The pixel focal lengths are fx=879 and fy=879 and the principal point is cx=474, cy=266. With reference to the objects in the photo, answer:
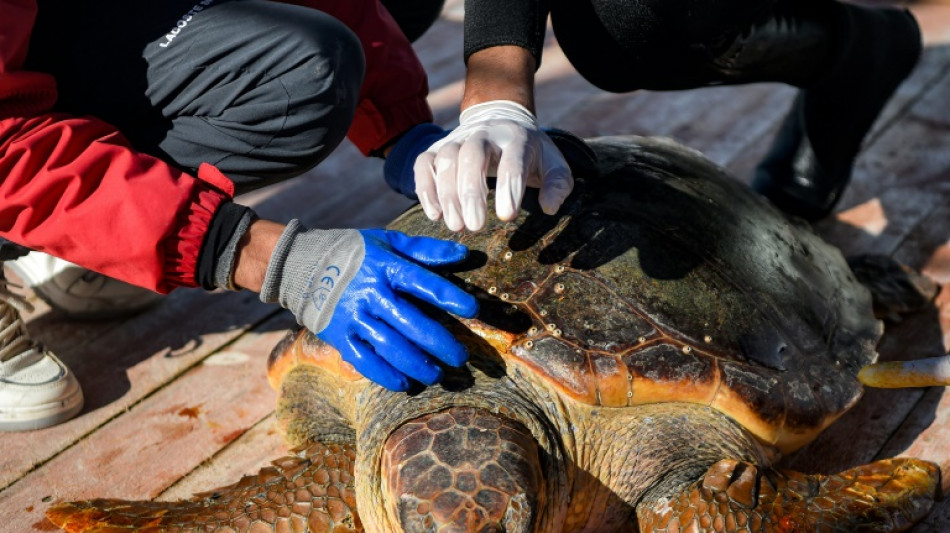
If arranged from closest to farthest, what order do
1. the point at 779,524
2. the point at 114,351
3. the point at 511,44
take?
the point at 779,524 < the point at 511,44 < the point at 114,351

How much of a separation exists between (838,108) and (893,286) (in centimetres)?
54

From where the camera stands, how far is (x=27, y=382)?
2.03 m

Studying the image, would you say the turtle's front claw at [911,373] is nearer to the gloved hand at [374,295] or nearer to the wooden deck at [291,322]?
the wooden deck at [291,322]

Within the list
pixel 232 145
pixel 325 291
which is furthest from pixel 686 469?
pixel 232 145

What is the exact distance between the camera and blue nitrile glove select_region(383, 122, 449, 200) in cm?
228

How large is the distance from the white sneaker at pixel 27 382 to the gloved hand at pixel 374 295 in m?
0.70

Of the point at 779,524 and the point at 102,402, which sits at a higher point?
the point at 779,524

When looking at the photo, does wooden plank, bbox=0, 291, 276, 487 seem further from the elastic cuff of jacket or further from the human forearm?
the human forearm

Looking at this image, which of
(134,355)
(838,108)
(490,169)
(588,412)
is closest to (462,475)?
(588,412)

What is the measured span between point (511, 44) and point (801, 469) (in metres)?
1.10

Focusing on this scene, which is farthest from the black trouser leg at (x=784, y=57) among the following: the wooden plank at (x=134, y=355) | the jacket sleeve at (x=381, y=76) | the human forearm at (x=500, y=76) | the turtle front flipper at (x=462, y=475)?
the wooden plank at (x=134, y=355)

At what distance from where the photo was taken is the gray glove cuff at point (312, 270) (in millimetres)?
1619

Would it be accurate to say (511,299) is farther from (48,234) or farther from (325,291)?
(48,234)

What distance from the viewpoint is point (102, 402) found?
2.12 meters
